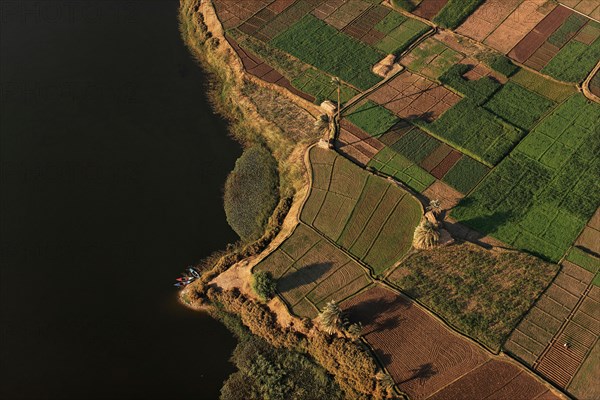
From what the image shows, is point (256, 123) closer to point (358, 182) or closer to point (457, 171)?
point (358, 182)

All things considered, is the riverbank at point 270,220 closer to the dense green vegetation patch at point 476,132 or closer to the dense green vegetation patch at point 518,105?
the dense green vegetation patch at point 476,132

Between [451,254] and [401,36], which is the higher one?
[401,36]

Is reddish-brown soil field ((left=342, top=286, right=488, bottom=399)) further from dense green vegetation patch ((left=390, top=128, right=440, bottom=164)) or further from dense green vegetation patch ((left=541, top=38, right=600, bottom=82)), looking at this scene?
dense green vegetation patch ((left=541, top=38, right=600, bottom=82))

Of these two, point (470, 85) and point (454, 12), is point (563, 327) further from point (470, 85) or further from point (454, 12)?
point (454, 12)

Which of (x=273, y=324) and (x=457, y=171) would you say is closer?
(x=273, y=324)

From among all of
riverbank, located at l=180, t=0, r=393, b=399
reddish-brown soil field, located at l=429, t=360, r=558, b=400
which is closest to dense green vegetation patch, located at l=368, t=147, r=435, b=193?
riverbank, located at l=180, t=0, r=393, b=399

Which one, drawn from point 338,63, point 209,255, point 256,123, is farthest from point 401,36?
point 209,255
